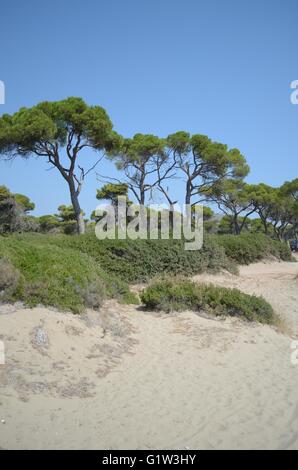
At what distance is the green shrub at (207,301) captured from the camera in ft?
30.7

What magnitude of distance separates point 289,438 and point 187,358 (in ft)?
8.66

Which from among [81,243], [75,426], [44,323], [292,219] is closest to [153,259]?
[81,243]

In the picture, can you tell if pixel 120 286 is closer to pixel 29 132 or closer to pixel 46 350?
pixel 46 350

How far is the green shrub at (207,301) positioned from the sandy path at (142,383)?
404 mm

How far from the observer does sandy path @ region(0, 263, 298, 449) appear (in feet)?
14.8

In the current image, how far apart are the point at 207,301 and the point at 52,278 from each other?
3611 millimetres

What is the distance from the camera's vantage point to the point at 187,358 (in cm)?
707

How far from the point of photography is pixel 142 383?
5977mm

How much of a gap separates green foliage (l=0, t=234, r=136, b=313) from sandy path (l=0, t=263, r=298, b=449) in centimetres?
32
